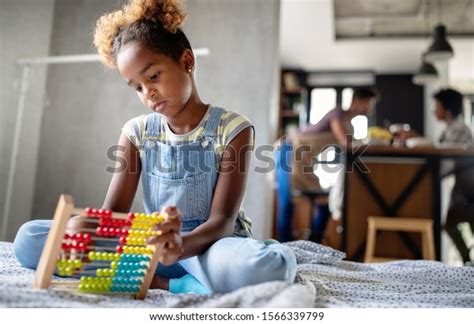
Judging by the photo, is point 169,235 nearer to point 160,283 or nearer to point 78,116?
point 160,283

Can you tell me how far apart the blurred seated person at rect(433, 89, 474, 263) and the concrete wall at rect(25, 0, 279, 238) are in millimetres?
1096

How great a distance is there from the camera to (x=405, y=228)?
1.93 metres

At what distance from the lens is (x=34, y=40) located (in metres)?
1.04

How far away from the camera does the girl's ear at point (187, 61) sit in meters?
0.77

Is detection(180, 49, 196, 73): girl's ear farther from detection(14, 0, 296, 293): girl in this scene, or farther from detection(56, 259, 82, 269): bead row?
detection(56, 259, 82, 269): bead row

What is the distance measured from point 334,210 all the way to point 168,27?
5.84ft

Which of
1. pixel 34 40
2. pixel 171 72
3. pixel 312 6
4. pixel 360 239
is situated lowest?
pixel 360 239

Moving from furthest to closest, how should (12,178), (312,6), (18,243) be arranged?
1. (312,6)
2. (12,178)
3. (18,243)

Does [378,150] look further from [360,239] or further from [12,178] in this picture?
[12,178]

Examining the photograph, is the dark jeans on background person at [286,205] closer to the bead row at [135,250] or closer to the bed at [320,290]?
the bed at [320,290]

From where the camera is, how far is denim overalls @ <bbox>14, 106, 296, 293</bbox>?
643 mm

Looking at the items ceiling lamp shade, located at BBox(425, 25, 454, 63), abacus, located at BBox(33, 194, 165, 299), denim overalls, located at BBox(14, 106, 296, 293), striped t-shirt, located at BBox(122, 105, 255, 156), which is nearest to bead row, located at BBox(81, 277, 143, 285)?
abacus, located at BBox(33, 194, 165, 299)

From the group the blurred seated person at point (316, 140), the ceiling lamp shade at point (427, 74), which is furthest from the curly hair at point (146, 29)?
the ceiling lamp shade at point (427, 74)

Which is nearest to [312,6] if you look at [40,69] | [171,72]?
[40,69]
